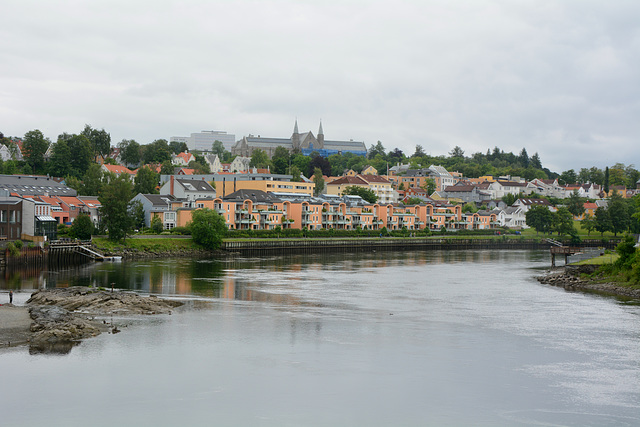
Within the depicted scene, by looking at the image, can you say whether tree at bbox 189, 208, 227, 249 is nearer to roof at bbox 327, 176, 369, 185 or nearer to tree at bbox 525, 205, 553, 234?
roof at bbox 327, 176, 369, 185

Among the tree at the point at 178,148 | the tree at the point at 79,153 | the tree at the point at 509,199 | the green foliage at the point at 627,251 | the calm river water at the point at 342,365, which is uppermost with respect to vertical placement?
the tree at the point at 178,148

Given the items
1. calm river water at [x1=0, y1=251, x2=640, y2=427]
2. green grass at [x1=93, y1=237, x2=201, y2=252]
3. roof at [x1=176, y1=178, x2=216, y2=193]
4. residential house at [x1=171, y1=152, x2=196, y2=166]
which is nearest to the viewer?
calm river water at [x1=0, y1=251, x2=640, y2=427]

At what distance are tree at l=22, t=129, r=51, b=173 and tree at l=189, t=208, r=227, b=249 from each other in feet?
112

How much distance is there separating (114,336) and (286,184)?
2820 inches

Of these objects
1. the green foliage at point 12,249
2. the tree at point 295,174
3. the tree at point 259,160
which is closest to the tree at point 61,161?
the tree at point 295,174

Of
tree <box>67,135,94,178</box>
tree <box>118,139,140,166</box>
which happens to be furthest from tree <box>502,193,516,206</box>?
tree <box>67,135,94,178</box>

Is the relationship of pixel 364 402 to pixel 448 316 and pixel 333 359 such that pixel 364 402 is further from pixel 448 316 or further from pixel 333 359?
pixel 448 316

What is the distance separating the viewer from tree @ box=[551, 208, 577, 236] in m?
92.2

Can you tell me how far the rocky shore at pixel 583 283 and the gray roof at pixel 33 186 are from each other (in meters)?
48.0

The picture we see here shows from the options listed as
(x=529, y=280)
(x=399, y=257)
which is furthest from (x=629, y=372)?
(x=399, y=257)

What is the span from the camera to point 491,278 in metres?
46.2

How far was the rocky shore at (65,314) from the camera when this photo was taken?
23141 mm

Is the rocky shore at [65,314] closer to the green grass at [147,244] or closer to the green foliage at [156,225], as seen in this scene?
the green grass at [147,244]

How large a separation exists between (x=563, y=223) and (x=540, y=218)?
128 inches
